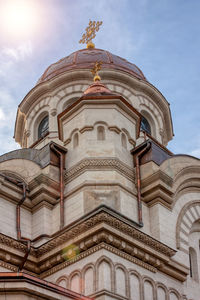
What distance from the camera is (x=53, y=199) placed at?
19.2m

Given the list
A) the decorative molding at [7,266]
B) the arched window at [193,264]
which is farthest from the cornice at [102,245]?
the arched window at [193,264]

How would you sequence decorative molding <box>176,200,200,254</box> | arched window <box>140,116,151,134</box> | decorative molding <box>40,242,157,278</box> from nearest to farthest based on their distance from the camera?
decorative molding <box>40,242,157,278</box>, decorative molding <box>176,200,200,254</box>, arched window <box>140,116,151,134</box>

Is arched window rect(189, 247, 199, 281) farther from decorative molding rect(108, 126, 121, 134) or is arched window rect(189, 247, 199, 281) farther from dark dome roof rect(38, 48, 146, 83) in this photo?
dark dome roof rect(38, 48, 146, 83)

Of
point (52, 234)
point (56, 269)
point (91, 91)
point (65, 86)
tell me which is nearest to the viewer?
point (56, 269)

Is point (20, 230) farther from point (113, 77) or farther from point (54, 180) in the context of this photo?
point (113, 77)

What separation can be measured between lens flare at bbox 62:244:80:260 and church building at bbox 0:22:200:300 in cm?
3

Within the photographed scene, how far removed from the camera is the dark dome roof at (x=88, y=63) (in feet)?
96.8

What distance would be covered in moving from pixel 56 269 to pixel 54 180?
3.31 metres

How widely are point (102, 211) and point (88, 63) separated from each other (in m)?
14.7

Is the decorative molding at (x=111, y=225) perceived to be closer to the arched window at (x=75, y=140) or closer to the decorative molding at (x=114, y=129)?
the arched window at (x=75, y=140)

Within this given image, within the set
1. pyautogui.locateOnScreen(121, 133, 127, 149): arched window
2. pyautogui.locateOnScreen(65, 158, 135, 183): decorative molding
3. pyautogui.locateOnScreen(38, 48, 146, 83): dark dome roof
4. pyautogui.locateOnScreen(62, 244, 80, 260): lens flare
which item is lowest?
pyautogui.locateOnScreen(62, 244, 80, 260): lens flare

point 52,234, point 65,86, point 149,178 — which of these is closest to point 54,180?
point 52,234

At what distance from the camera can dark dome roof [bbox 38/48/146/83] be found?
2950 cm

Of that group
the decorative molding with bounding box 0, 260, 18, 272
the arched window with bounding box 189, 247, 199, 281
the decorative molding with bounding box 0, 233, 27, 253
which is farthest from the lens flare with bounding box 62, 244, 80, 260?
the arched window with bounding box 189, 247, 199, 281
